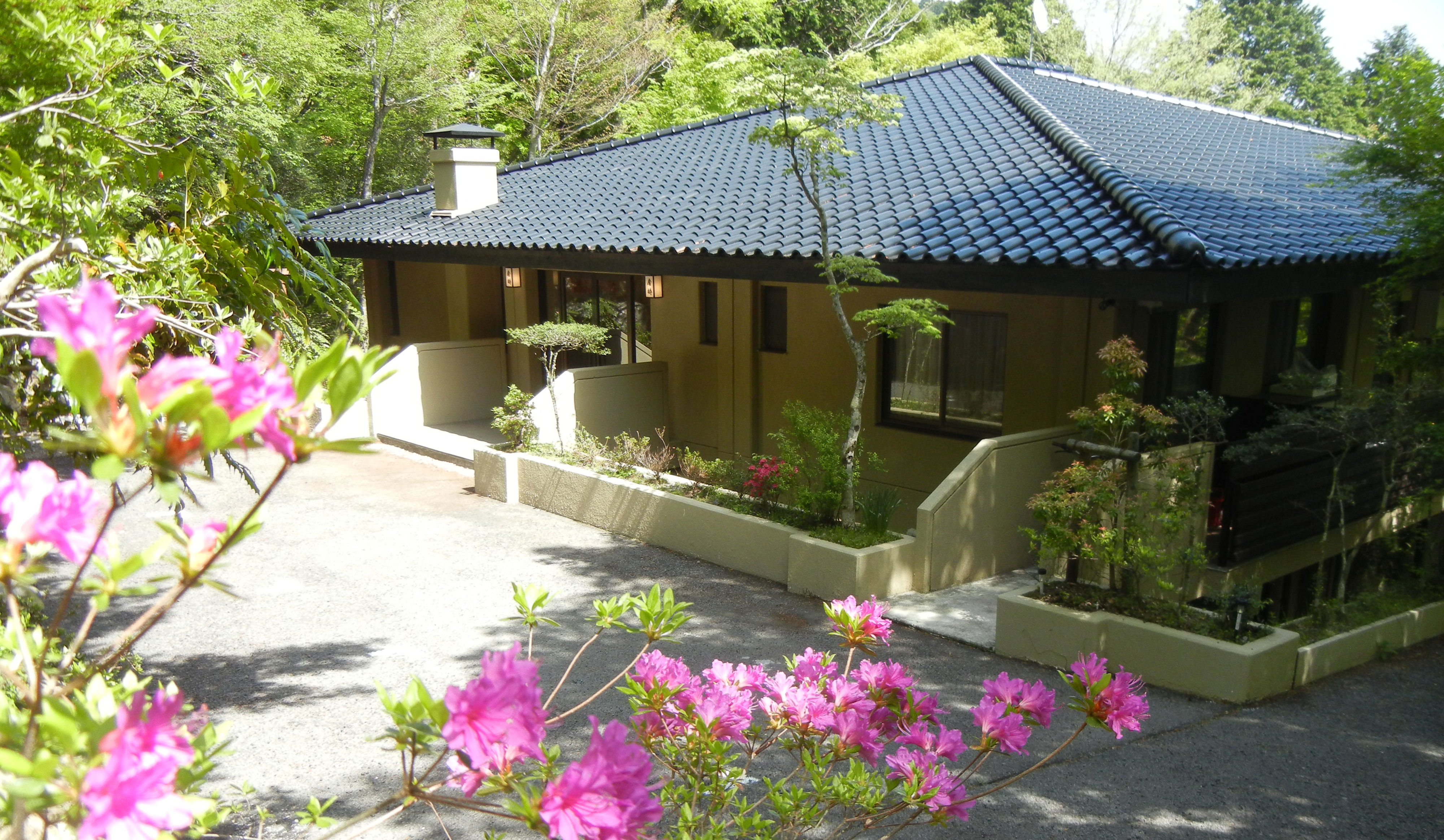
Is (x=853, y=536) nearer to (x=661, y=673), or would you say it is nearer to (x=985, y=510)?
(x=985, y=510)

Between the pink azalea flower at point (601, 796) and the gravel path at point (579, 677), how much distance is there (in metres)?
3.47

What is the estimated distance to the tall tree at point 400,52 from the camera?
26062 millimetres

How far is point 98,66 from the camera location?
16.4 feet

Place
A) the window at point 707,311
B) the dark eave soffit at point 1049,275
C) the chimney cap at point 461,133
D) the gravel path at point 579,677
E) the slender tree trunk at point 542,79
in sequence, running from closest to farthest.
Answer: the gravel path at point 579,677, the dark eave soffit at point 1049,275, the window at point 707,311, the chimney cap at point 461,133, the slender tree trunk at point 542,79

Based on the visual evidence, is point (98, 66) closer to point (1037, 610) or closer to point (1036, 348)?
point (1037, 610)

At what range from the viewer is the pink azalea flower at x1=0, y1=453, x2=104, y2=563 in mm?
1403

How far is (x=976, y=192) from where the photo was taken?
1031cm

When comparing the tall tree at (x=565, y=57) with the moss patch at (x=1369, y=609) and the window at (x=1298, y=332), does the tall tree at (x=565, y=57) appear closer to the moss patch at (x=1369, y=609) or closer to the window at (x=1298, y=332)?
the window at (x=1298, y=332)

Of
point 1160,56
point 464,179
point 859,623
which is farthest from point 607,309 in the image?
point 1160,56

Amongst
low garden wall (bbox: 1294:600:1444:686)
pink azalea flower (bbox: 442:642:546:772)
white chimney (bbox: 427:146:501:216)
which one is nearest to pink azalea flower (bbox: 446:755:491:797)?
pink azalea flower (bbox: 442:642:546:772)

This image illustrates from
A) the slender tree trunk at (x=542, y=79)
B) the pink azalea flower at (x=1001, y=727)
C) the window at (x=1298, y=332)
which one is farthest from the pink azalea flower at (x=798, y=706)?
the slender tree trunk at (x=542, y=79)

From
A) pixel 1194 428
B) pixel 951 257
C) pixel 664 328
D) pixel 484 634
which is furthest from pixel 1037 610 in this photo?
pixel 664 328

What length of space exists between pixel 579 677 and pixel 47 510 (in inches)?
221

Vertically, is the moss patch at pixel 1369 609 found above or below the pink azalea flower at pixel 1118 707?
below
